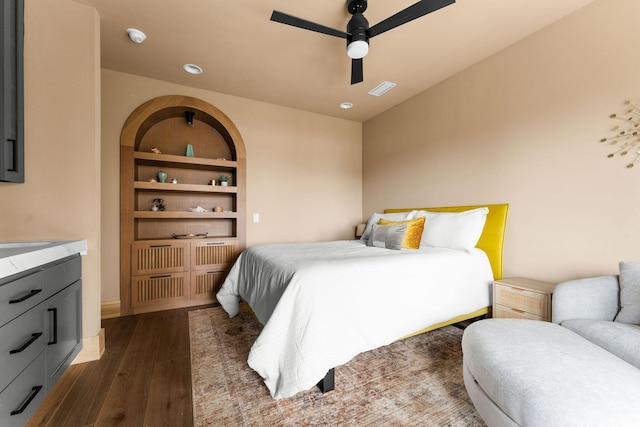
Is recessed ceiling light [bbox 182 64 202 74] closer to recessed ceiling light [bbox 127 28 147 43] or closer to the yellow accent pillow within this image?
recessed ceiling light [bbox 127 28 147 43]

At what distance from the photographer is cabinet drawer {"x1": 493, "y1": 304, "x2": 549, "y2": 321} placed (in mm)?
1896

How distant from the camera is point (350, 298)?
5.11ft

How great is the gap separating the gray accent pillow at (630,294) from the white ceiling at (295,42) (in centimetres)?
196

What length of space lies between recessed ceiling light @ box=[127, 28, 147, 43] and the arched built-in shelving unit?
2.43 ft

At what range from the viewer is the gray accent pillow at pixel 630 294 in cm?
137

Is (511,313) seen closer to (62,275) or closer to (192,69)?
(62,275)

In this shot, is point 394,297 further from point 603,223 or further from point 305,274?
point 603,223

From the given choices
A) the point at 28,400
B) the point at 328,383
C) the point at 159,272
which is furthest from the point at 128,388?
the point at 159,272

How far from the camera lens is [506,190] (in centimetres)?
240

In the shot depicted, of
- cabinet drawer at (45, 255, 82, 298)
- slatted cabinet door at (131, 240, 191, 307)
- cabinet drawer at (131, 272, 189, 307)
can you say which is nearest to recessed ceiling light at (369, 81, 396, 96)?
slatted cabinet door at (131, 240, 191, 307)

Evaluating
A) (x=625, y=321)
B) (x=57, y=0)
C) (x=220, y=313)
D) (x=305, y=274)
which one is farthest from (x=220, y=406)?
(x=57, y=0)

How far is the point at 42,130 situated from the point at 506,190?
12.5ft

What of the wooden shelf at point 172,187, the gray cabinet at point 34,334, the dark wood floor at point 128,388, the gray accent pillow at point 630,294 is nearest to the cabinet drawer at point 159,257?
the wooden shelf at point 172,187

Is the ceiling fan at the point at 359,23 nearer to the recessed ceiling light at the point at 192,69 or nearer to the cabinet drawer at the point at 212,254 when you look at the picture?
the recessed ceiling light at the point at 192,69
